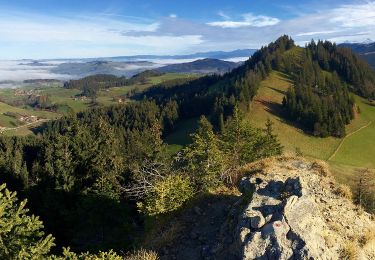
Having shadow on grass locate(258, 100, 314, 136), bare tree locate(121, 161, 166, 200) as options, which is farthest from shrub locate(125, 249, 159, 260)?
shadow on grass locate(258, 100, 314, 136)

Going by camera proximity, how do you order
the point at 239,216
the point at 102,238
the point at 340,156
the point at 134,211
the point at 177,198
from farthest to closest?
the point at 340,156
the point at 134,211
the point at 102,238
the point at 177,198
the point at 239,216

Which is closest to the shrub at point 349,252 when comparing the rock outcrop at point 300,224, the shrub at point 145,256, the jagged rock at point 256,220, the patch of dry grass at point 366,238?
the rock outcrop at point 300,224

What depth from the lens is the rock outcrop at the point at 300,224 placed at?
63.1 feet

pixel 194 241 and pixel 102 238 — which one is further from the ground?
pixel 194 241

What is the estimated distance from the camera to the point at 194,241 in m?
24.8

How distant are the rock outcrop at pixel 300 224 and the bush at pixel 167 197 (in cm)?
532

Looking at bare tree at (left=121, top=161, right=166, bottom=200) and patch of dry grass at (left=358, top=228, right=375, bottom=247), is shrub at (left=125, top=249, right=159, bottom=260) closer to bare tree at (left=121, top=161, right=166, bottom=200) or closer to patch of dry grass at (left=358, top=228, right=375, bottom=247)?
bare tree at (left=121, top=161, right=166, bottom=200)

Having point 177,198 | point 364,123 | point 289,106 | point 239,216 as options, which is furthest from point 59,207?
point 364,123

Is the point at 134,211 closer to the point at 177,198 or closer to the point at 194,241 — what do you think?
the point at 177,198

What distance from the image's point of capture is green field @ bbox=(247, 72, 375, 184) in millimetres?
132375

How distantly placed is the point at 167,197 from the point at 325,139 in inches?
5253

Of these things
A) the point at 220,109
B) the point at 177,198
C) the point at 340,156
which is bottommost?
the point at 340,156

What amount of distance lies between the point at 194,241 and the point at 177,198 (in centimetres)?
420

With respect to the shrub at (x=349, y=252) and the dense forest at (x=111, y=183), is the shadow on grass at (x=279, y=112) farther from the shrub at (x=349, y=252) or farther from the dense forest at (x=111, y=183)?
the shrub at (x=349, y=252)
